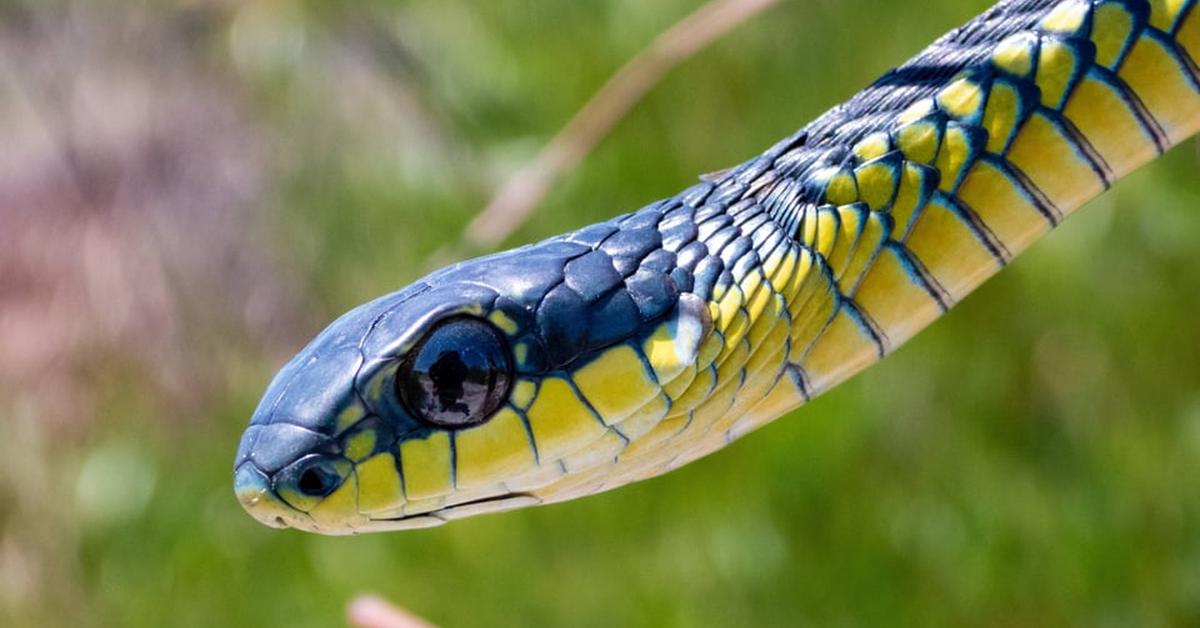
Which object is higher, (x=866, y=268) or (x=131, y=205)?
(x=131, y=205)

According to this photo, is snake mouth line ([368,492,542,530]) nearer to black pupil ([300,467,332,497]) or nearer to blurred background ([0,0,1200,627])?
black pupil ([300,467,332,497])

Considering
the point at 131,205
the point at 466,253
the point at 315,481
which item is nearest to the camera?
the point at 315,481

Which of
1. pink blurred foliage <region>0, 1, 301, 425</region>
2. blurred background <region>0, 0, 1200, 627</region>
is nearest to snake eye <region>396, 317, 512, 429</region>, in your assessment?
blurred background <region>0, 0, 1200, 627</region>

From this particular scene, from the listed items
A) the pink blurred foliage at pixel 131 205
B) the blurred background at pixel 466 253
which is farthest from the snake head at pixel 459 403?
→ the pink blurred foliage at pixel 131 205

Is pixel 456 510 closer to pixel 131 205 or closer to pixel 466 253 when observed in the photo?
pixel 466 253

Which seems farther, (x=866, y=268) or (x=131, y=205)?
(x=131, y=205)

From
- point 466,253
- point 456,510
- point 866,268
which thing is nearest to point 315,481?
point 456,510

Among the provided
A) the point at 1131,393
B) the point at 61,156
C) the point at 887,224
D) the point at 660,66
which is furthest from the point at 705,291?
the point at 61,156

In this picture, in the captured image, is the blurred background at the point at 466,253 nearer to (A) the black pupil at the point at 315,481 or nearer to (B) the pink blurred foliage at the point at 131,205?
(B) the pink blurred foliage at the point at 131,205
